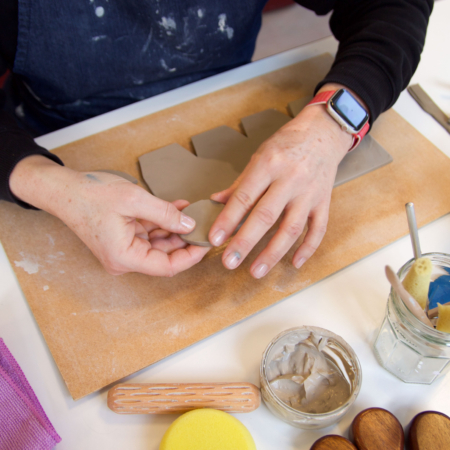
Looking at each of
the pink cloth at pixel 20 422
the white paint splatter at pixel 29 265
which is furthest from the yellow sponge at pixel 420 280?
the white paint splatter at pixel 29 265

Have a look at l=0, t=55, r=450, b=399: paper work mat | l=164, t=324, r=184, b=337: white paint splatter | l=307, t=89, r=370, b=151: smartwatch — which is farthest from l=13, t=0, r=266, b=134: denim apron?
l=164, t=324, r=184, b=337: white paint splatter

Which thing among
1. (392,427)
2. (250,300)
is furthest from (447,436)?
(250,300)

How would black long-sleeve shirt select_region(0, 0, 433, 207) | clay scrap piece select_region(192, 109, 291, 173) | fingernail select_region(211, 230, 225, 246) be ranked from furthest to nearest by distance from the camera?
clay scrap piece select_region(192, 109, 291, 173) < black long-sleeve shirt select_region(0, 0, 433, 207) < fingernail select_region(211, 230, 225, 246)

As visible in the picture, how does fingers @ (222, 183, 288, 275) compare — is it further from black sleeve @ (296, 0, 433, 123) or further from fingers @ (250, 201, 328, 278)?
black sleeve @ (296, 0, 433, 123)

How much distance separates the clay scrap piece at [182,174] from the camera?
0.88 meters

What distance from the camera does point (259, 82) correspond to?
3.66 ft

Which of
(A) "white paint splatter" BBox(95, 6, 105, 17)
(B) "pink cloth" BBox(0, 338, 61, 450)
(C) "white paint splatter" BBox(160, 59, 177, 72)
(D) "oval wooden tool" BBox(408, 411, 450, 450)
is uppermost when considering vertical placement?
(A) "white paint splatter" BBox(95, 6, 105, 17)

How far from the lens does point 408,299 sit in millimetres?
518

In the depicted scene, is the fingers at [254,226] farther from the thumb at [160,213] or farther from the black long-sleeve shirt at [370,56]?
the black long-sleeve shirt at [370,56]

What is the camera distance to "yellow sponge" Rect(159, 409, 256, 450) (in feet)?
1.74

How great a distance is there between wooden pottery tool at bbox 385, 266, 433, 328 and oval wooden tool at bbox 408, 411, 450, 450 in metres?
0.14

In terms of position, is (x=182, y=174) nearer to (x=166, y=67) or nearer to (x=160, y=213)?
(x=160, y=213)

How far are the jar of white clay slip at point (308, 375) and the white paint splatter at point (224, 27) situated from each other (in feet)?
2.76

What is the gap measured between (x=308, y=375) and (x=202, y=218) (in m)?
0.35
